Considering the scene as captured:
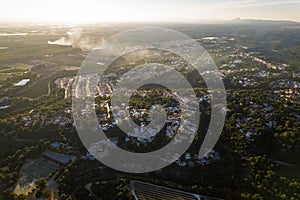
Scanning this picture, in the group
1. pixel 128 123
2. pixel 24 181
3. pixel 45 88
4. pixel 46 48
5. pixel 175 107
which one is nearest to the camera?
pixel 24 181

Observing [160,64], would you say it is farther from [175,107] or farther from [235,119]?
[235,119]

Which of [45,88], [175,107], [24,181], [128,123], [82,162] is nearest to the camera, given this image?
[24,181]

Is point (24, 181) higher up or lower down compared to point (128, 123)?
lower down

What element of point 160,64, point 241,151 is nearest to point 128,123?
point 241,151

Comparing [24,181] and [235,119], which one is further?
[235,119]

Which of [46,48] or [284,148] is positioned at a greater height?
[46,48]

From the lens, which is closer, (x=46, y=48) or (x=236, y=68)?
(x=236, y=68)

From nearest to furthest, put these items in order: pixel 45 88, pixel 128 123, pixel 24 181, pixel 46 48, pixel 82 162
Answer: pixel 24 181
pixel 82 162
pixel 128 123
pixel 45 88
pixel 46 48

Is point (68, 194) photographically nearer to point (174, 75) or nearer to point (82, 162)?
point (82, 162)

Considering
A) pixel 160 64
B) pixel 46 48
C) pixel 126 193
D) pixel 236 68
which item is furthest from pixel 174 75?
pixel 46 48
